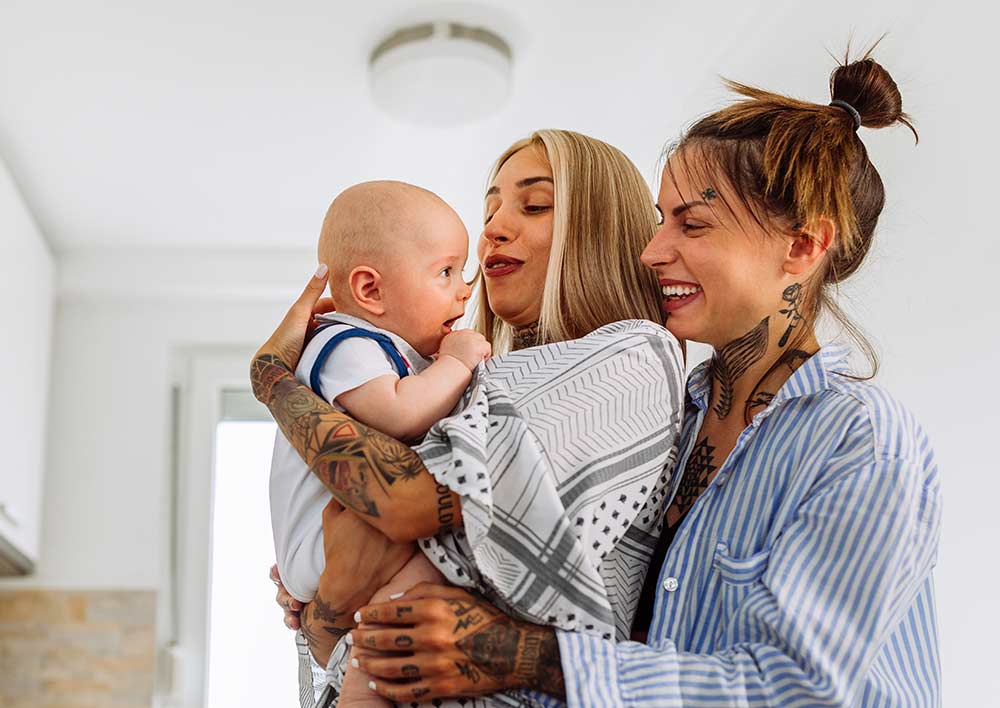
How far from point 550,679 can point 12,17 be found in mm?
2262

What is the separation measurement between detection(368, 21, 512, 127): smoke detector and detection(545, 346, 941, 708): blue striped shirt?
1.67 m

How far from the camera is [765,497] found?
→ 1.28 meters

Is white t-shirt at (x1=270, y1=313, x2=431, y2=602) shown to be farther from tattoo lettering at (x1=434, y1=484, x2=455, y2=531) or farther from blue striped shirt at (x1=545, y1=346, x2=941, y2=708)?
blue striped shirt at (x1=545, y1=346, x2=941, y2=708)

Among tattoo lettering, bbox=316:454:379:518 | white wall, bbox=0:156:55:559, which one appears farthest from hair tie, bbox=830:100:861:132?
white wall, bbox=0:156:55:559

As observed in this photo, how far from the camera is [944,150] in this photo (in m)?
1.96

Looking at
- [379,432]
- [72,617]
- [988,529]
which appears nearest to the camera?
[379,432]

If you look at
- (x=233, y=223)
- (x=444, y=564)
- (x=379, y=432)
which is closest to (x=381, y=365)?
(x=379, y=432)

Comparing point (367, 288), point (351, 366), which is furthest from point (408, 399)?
point (367, 288)

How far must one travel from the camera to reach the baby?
49.4 inches

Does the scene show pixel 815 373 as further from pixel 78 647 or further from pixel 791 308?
pixel 78 647

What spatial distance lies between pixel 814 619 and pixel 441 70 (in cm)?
197

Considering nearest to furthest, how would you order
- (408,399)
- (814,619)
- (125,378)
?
1. (814,619)
2. (408,399)
3. (125,378)

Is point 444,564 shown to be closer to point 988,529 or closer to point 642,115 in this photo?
point 988,529

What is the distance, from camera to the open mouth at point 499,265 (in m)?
1.64
